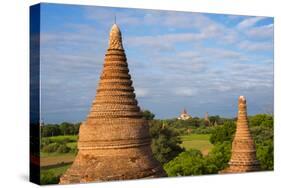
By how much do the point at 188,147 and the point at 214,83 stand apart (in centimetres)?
156

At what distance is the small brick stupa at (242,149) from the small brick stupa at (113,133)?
7.98ft

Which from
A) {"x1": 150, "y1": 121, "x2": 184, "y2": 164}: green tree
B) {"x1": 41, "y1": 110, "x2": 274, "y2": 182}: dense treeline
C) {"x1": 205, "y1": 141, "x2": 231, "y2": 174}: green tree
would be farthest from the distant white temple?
{"x1": 205, "y1": 141, "x2": 231, "y2": 174}: green tree

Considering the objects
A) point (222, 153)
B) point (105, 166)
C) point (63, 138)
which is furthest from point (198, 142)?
point (63, 138)

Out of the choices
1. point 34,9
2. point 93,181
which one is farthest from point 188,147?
point 34,9

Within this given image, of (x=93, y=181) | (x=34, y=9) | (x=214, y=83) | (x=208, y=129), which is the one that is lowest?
(x=93, y=181)

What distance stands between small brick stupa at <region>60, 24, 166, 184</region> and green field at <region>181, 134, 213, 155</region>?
1.20m

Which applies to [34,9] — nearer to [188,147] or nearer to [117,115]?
[117,115]

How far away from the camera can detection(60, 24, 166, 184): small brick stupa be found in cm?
1392

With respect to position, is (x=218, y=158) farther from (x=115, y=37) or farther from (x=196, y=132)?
(x=115, y=37)

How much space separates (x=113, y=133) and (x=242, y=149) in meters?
3.57

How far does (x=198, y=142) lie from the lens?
15.5 metres

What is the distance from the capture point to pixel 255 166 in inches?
634

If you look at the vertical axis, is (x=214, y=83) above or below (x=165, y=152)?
above

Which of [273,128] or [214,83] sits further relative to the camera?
[273,128]
